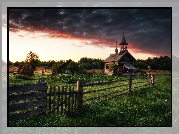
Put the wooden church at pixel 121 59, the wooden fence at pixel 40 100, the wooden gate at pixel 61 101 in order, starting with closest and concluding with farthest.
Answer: the wooden fence at pixel 40 100 < the wooden gate at pixel 61 101 < the wooden church at pixel 121 59

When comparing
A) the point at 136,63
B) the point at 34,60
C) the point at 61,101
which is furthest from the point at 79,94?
the point at 136,63

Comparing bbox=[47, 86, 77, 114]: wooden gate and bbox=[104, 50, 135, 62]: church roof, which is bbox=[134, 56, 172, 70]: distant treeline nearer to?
bbox=[104, 50, 135, 62]: church roof

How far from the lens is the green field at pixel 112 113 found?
8.77m

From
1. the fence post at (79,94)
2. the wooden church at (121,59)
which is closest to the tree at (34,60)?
the fence post at (79,94)

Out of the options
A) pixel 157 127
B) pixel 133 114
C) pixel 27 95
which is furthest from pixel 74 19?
pixel 157 127

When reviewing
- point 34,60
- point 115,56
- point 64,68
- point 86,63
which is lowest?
point 64,68

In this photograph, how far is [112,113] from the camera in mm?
9523

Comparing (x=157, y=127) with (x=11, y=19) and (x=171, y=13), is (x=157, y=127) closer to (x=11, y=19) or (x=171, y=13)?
(x=171, y=13)

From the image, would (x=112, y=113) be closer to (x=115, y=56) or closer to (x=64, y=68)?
(x=115, y=56)

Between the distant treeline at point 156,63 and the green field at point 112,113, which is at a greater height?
the distant treeline at point 156,63

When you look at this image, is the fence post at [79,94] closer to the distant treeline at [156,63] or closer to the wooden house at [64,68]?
the wooden house at [64,68]

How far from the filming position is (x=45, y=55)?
388 inches

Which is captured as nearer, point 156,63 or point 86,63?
point 86,63

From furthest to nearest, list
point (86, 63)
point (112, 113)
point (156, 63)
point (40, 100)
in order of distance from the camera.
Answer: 1. point (156, 63)
2. point (86, 63)
3. point (112, 113)
4. point (40, 100)
